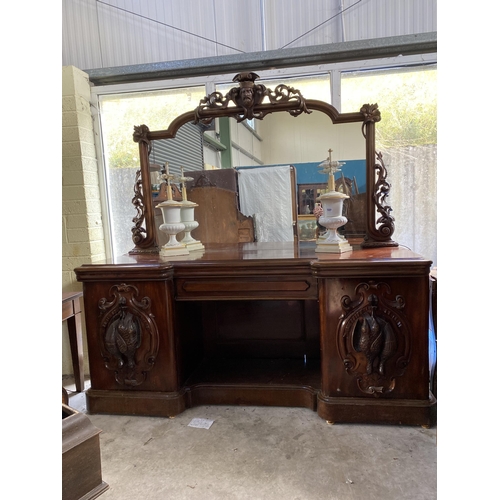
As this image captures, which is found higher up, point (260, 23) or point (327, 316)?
point (260, 23)

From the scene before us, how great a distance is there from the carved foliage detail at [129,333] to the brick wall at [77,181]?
790 millimetres

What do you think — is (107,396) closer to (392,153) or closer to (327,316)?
(327,316)

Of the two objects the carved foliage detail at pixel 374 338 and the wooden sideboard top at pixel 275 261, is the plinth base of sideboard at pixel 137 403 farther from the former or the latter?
the carved foliage detail at pixel 374 338

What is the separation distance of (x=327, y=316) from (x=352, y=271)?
0.76 feet

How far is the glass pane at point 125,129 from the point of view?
94.5 inches

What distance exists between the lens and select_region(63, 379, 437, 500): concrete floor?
1.29 m

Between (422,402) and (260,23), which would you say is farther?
(260,23)

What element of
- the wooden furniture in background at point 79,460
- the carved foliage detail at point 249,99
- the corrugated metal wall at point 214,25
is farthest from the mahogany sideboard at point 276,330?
the corrugated metal wall at point 214,25

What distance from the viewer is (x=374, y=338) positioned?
1.55 metres

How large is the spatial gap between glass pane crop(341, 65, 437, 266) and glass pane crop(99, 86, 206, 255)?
41.7 inches

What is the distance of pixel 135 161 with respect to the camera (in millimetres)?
2502

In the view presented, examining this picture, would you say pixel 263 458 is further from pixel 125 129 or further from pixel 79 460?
pixel 125 129

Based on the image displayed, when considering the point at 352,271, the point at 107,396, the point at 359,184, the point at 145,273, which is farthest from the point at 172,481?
the point at 359,184

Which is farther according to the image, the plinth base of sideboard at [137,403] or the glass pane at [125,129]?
the glass pane at [125,129]
